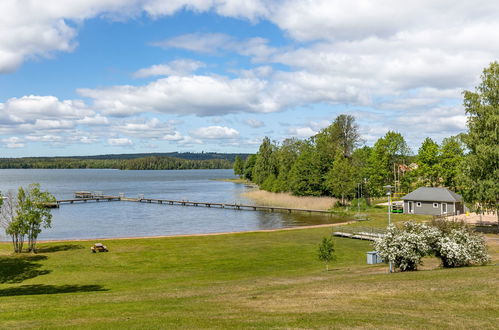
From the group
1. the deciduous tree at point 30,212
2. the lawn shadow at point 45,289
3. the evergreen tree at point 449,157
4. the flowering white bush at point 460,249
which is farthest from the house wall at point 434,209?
the lawn shadow at point 45,289

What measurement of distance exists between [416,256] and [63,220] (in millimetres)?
60188

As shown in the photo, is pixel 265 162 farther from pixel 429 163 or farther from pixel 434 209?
pixel 434 209

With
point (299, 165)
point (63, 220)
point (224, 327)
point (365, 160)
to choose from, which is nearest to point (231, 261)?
point (224, 327)

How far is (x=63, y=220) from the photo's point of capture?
67.6 m

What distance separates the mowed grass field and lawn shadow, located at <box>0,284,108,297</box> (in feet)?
0.22

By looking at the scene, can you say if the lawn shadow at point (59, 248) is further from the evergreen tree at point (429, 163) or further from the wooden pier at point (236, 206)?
the evergreen tree at point (429, 163)

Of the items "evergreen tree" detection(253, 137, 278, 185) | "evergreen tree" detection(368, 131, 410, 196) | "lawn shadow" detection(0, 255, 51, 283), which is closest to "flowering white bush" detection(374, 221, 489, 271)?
"lawn shadow" detection(0, 255, 51, 283)

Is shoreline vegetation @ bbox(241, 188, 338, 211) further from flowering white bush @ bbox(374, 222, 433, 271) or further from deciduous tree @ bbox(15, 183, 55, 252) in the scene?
flowering white bush @ bbox(374, 222, 433, 271)

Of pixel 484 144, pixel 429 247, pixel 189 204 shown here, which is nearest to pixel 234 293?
pixel 429 247

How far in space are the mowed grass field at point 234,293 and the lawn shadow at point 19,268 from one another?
0.08m

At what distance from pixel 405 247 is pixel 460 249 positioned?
10.5 feet

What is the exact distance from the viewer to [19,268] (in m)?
30.2

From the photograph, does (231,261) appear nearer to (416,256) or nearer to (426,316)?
(416,256)

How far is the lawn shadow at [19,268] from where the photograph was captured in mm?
27312
